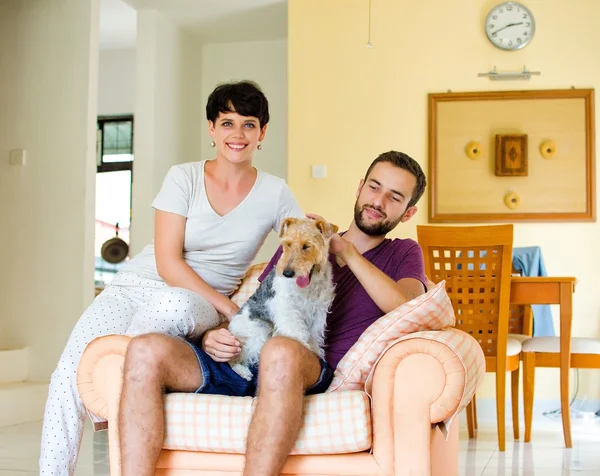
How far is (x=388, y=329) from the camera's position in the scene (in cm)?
204

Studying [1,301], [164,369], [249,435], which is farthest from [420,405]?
[1,301]

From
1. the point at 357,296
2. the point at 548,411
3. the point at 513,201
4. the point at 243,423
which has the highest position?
the point at 513,201

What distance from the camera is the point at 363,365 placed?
2.06 metres

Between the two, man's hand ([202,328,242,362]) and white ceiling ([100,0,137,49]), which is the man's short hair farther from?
white ceiling ([100,0,137,49])

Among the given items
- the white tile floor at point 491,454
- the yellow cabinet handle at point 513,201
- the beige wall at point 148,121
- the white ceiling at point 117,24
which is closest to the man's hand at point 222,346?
the white tile floor at point 491,454

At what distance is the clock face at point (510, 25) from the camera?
5324 mm

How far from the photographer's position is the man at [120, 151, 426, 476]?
1818 millimetres

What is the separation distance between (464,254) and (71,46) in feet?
9.52

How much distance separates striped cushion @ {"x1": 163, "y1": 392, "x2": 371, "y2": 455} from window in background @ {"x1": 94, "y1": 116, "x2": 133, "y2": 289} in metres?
6.35

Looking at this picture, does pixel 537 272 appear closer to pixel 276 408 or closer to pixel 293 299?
pixel 293 299

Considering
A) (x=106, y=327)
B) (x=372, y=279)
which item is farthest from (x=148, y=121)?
(x=372, y=279)

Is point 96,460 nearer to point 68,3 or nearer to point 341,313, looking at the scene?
point 341,313

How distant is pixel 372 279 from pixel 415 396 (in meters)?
0.34

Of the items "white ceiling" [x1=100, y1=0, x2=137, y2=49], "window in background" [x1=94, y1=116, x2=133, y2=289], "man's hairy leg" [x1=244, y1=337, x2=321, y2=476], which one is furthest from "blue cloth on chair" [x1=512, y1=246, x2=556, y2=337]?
"window in background" [x1=94, y1=116, x2=133, y2=289]
